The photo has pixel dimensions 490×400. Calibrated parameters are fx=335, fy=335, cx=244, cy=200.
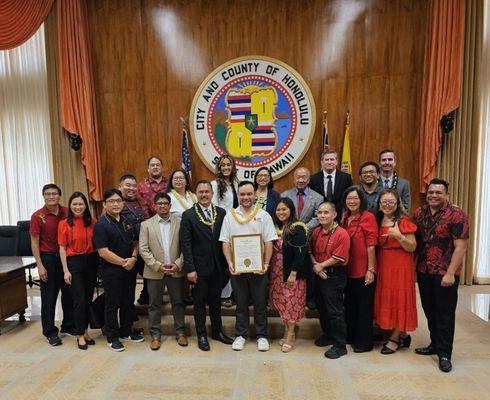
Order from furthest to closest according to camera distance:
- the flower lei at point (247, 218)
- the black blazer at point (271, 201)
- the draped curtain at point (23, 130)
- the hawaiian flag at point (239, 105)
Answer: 1. the draped curtain at point (23, 130)
2. the hawaiian flag at point (239, 105)
3. the black blazer at point (271, 201)
4. the flower lei at point (247, 218)

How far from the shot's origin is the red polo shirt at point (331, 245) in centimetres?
273

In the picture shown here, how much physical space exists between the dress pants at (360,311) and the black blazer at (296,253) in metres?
0.43

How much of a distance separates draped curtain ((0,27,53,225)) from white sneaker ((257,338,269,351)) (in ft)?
14.6

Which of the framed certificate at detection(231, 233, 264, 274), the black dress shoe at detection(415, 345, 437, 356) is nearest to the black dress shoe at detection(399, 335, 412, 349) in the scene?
the black dress shoe at detection(415, 345, 437, 356)

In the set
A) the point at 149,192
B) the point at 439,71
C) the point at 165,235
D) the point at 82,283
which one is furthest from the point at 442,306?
the point at 439,71

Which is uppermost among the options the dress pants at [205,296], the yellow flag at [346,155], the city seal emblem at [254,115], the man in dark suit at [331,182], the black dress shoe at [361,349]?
the city seal emblem at [254,115]

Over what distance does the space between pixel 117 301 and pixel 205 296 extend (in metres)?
0.80

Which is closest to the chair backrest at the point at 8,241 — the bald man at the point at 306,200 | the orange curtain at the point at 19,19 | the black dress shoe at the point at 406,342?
the orange curtain at the point at 19,19

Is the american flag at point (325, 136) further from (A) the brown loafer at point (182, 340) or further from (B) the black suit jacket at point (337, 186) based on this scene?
(A) the brown loafer at point (182, 340)

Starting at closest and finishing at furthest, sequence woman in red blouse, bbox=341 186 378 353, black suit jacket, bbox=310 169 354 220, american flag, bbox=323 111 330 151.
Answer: woman in red blouse, bbox=341 186 378 353 < black suit jacket, bbox=310 169 354 220 < american flag, bbox=323 111 330 151

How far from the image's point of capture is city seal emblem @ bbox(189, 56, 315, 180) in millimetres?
4789

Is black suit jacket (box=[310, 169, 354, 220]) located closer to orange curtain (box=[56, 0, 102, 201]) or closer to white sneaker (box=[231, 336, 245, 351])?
white sneaker (box=[231, 336, 245, 351])

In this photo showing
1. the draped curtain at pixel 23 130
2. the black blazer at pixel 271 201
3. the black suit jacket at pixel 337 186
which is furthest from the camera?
the draped curtain at pixel 23 130

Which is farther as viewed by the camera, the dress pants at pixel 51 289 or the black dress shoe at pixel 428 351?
the dress pants at pixel 51 289
